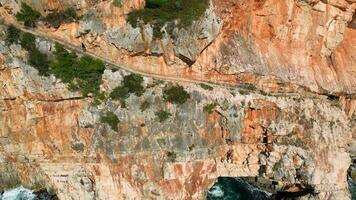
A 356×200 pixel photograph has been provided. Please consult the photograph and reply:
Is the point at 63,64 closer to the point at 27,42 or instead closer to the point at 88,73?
the point at 88,73

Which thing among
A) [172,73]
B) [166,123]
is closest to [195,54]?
[172,73]

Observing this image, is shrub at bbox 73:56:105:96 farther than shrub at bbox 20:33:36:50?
Yes

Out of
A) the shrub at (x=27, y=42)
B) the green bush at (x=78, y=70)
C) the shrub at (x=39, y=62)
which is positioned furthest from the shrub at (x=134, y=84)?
the shrub at (x=27, y=42)

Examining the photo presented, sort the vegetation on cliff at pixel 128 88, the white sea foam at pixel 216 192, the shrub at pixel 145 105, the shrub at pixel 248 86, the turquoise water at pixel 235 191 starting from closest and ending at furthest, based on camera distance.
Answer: the vegetation on cliff at pixel 128 88 → the shrub at pixel 145 105 → the shrub at pixel 248 86 → the turquoise water at pixel 235 191 → the white sea foam at pixel 216 192

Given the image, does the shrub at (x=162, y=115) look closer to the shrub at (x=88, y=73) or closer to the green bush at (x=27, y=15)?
the shrub at (x=88, y=73)

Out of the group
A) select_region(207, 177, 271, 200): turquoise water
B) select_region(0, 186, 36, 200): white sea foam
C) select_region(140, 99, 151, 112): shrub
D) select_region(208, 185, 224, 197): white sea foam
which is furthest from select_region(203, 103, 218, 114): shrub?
select_region(0, 186, 36, 200): white sea foam

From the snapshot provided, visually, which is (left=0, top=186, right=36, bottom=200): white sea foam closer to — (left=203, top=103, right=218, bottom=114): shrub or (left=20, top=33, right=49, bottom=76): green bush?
(left=20, top=33, right=49, bottom=76): green bush
